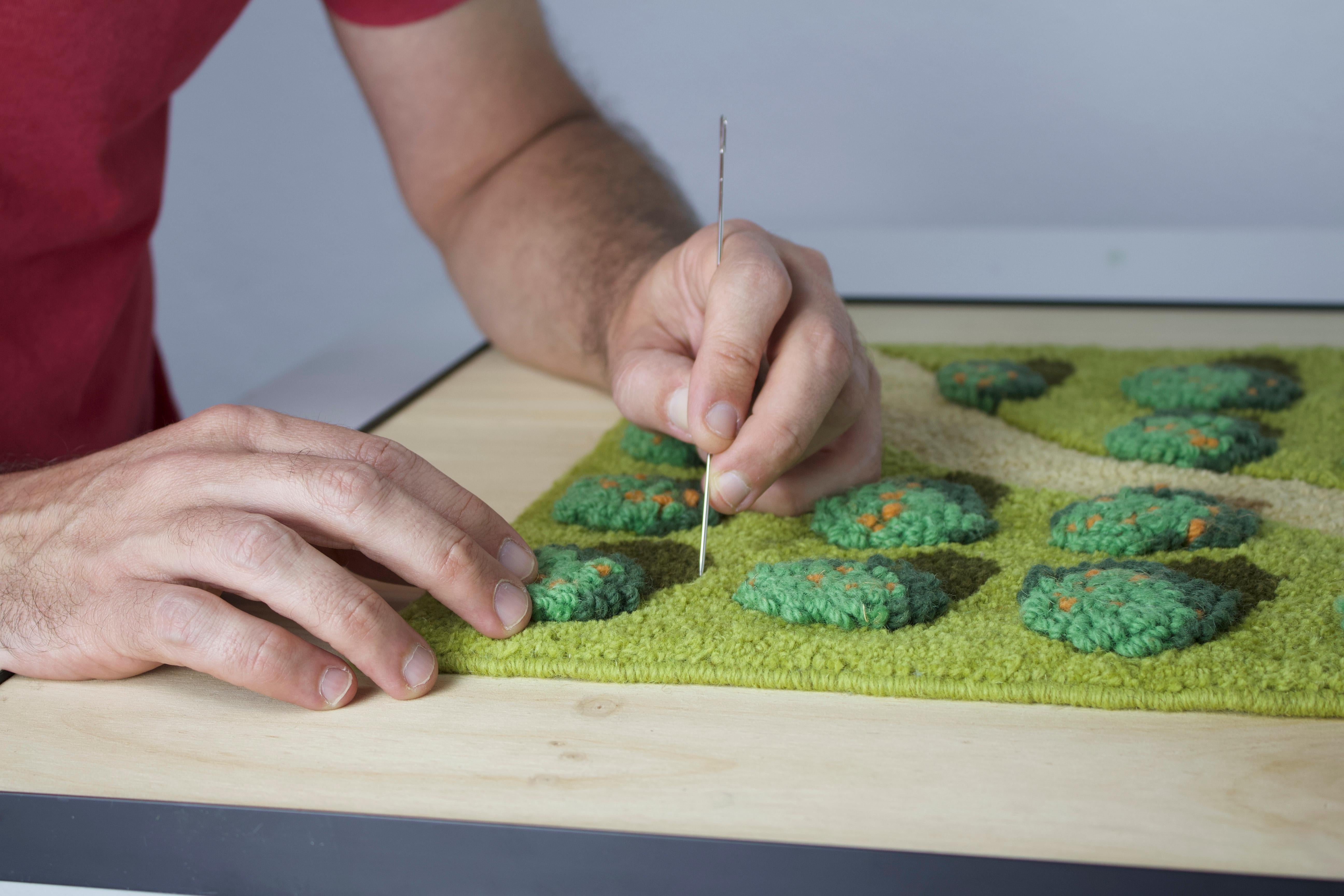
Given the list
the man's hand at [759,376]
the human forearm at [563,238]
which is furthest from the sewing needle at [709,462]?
the human forearm at [563,238]

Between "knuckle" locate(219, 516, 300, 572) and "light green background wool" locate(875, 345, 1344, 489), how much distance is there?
2.37 ft

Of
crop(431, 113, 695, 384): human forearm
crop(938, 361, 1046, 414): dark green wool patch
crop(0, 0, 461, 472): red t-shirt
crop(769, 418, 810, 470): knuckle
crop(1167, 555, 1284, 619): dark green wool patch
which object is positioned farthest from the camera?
crop(431, 113, 695, 384): human forearm

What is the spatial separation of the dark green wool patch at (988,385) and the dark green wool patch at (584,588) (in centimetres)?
55

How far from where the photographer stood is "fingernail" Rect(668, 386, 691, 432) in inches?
36.5

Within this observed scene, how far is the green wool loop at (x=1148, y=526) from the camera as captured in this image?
808 mm

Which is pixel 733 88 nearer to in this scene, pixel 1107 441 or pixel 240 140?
pixel 240 140

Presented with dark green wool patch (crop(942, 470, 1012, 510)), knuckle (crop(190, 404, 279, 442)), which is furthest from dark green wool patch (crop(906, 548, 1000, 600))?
knuckle (crop(190, 404, 279, 442))

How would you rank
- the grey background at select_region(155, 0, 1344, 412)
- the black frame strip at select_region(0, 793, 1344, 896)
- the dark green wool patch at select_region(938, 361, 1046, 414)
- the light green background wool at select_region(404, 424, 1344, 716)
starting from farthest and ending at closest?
1. the grey background at select_region(155, 0, 1344, 412)
2. the dark green wool patch at select_region(938, 361, 1046, 414)
3. the light green background wool at select_region(404, 424, 1344, 716)
4. the black frame strip at select_region(0, 793, 1344, 896)

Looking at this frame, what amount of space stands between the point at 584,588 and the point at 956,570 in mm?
262

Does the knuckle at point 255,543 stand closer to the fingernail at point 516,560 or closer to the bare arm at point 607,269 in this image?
the fingernail at point 516,560

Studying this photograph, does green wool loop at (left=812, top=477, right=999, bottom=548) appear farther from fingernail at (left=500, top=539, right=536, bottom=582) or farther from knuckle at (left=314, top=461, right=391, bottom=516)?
knuckle at (left=314, top=461, right=391, bottom=516)

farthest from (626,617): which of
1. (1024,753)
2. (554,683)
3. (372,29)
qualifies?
(372,29)

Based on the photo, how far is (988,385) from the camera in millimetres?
1190

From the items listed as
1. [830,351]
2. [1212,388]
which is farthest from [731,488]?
[1212,388]
